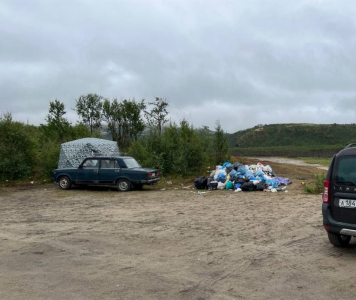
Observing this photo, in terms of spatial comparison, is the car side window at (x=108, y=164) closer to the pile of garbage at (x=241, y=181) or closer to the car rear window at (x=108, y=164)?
the car rear window at (x=108, y=164)

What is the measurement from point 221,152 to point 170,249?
17.2m

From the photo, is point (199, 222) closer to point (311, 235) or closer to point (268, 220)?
point (268, 220)

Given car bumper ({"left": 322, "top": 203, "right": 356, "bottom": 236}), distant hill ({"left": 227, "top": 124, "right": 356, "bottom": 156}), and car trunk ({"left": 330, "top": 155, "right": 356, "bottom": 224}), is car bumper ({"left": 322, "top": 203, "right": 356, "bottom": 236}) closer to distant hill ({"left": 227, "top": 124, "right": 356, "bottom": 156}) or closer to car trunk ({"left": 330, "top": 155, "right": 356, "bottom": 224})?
car trunk ({"left": 330, "top": 155, "right": 356, "bottom": 224})

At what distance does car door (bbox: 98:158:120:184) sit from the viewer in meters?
17.4

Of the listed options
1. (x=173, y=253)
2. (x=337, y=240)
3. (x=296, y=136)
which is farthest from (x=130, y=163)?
(x=296, y=136)

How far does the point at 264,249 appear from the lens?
7.03m

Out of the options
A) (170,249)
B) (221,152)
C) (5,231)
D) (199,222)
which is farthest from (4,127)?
(170,249)

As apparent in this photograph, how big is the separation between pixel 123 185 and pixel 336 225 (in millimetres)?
11901

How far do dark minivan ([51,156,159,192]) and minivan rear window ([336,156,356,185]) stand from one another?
11.0 metres

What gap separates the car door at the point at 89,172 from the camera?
57.9ft

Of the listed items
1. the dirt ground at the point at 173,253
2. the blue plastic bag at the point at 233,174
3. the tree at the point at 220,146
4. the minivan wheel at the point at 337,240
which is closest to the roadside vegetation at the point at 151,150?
the tree at the point at 220,146

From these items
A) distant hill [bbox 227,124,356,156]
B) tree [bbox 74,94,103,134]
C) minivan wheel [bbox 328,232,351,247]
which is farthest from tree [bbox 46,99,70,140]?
distant hill [bbox 227,124,356,156]

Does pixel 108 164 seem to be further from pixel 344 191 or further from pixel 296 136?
pixel 296 136

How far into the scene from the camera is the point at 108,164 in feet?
57.8
